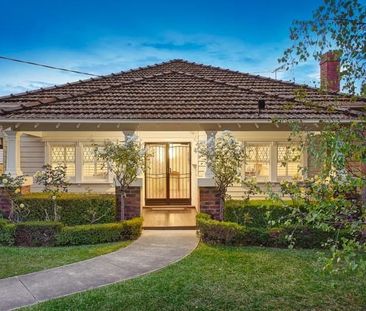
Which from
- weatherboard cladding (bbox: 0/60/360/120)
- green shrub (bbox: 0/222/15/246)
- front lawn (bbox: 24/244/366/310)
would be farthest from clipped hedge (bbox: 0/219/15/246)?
front lawn (bbox: 24/244/366/310)

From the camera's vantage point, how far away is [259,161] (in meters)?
13.7

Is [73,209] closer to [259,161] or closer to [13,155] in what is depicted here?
[13,155]

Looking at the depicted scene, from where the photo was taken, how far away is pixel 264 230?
9.17 metres

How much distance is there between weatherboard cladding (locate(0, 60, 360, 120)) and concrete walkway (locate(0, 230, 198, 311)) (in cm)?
381

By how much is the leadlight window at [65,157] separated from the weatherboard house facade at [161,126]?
3cm

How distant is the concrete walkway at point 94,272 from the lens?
584 centimetres

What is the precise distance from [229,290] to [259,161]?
320 inches

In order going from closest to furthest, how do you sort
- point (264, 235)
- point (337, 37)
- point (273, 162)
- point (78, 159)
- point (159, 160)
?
point (337, 37) → point (264, 235) → point (273, 162) → point (78, 159) → point (159, 160)

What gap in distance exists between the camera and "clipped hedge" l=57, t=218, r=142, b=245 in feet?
30.2

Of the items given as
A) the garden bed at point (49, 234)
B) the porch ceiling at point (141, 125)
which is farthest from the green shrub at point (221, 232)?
the porch ceiling at point (141, 125)

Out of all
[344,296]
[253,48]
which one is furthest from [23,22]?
[344,296]

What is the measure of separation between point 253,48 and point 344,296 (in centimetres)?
2016

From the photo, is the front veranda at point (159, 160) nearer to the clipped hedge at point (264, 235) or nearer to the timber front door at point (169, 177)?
the timber front door at point (169, 177)

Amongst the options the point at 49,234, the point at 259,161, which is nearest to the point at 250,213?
the point at 259,161
